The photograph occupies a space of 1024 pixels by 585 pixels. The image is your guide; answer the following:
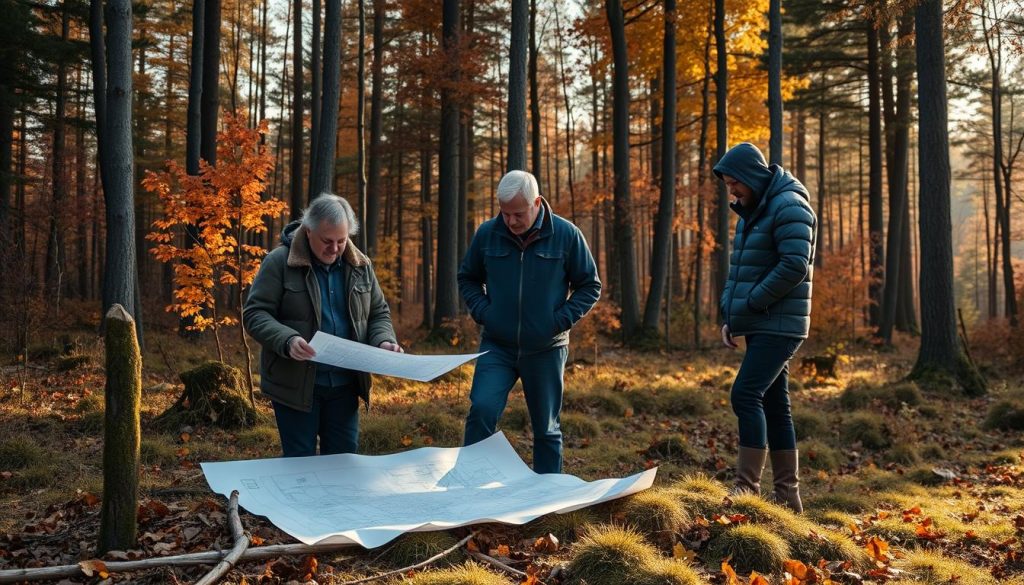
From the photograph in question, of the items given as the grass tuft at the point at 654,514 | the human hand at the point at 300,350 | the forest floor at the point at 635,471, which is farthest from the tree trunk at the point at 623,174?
the human hand at the point at 300,350

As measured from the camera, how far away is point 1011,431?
27.3ft

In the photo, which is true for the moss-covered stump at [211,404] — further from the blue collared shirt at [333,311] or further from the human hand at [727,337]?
the human hand at [727,337]

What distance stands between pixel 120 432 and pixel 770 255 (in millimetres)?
3389

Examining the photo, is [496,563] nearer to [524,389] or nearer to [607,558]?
[607,558]

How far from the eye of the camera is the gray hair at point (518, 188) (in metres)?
4.08

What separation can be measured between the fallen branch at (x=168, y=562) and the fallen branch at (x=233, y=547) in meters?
0.05

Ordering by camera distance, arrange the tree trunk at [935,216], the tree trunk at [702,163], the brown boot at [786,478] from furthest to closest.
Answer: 1. the tree trunk at [702,163]
2. the tree trunk at [935,216]
3. the brown boot at [786,478]

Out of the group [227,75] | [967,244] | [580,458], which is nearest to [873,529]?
[580,458]

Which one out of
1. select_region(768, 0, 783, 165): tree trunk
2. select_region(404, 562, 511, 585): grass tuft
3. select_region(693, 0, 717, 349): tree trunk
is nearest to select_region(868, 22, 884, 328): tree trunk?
select_region(693, 0, 717, 349): tree trunk

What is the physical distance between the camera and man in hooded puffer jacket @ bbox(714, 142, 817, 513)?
13.4 feet

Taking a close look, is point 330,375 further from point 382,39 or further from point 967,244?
point 967,244

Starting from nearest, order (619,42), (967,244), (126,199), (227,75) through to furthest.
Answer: (126,199) < (619,42) < (227,75) < (967,244)

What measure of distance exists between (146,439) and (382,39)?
13.3m

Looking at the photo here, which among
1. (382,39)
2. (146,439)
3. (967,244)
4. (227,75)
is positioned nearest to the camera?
(146,439)
